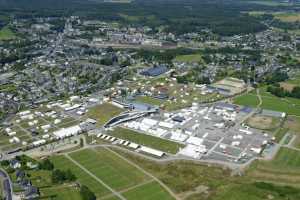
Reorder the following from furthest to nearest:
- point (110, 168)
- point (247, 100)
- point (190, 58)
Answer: point (190, 58) < point (247, 100) < point (110, 168)

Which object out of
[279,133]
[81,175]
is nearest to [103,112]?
[81,175]

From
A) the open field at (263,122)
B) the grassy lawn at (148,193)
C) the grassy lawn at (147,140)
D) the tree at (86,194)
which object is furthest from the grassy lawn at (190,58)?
the tree at (86,194)

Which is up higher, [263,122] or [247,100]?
[247,100]

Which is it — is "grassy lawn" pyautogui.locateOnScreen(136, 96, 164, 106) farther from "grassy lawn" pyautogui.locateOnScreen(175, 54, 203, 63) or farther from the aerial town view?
"grassy lawn" pyautogui.locateOnScreen(175, 54, 203, 63)

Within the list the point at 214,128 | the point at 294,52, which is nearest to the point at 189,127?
the point at 214,128

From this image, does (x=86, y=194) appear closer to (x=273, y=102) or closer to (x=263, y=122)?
(x=263, y=122)

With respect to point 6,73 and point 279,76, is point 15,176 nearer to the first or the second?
point 6,73

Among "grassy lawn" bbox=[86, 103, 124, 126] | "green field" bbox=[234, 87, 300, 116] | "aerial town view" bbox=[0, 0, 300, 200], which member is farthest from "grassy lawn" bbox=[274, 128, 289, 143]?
"grassy lawn" bbox=[86, 103, 124, 126]
